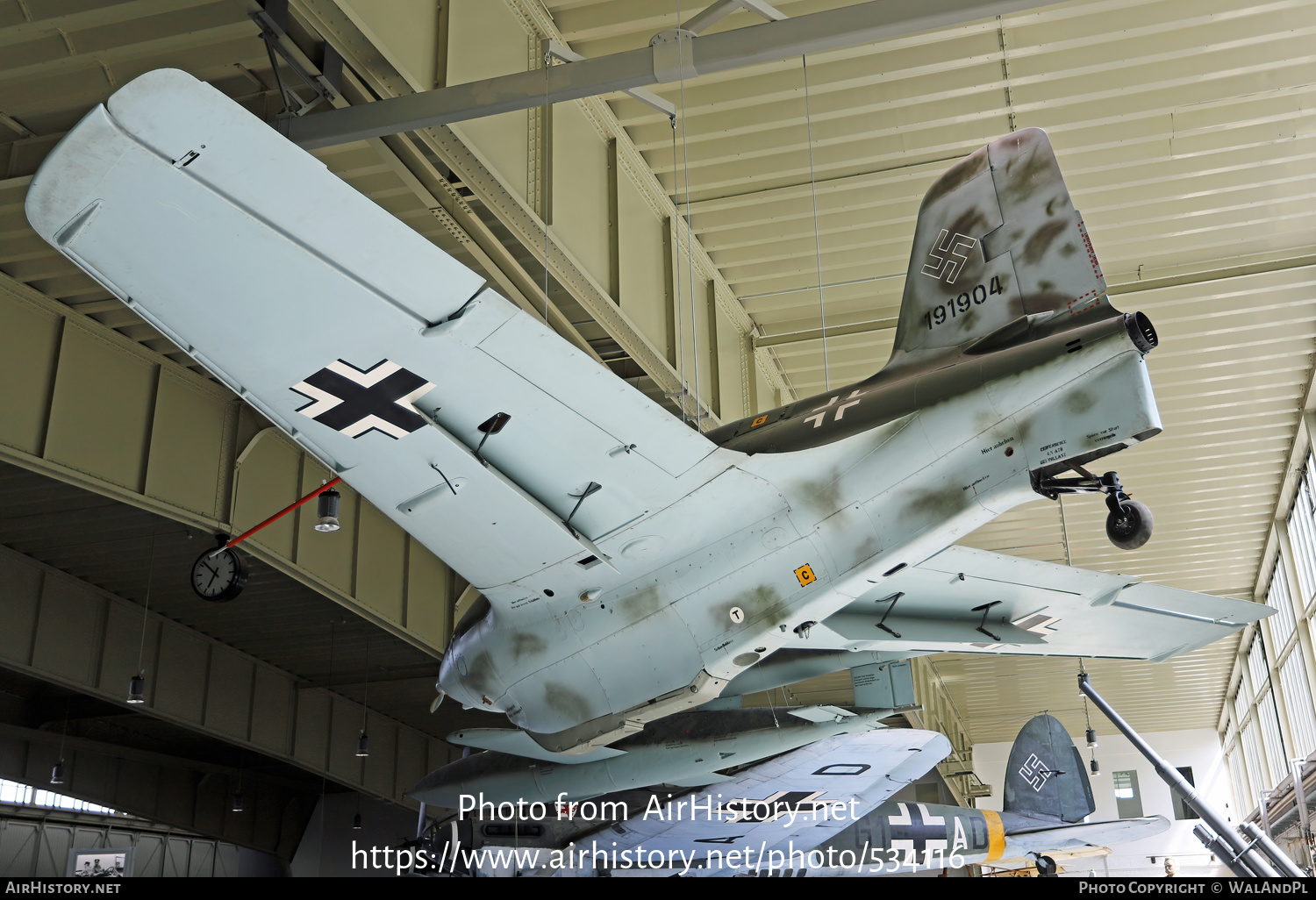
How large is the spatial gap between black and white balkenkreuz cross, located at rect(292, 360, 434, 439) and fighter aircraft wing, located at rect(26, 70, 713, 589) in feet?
0.03

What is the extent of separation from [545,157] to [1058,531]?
13502 mm

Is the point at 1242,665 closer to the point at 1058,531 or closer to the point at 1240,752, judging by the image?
the point at 1240,752

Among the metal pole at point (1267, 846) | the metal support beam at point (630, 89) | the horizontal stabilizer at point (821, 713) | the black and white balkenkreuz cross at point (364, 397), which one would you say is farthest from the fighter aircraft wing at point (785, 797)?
the metal pole at point (1267, 846)

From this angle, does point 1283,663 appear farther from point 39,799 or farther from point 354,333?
point 39,799

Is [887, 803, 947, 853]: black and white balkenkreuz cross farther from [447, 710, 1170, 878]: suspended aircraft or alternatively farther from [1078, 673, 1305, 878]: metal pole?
[1078, 673, 1305, 878]: metal pole

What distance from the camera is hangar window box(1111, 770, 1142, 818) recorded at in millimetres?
30125

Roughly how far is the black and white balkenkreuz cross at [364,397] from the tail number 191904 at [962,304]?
307 cm

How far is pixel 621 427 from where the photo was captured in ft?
17.0

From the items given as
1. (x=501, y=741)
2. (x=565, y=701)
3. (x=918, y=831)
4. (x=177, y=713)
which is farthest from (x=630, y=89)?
(x=918, y=831)

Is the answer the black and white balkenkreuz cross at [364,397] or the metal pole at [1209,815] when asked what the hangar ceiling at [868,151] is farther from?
the metal pole at [1209,815]

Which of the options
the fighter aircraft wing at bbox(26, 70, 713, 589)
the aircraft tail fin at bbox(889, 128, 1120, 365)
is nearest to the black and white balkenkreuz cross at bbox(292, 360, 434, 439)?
the fighter aircraft wing at bbox(26, 70, 713, 589)

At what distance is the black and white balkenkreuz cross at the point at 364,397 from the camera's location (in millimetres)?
4879
